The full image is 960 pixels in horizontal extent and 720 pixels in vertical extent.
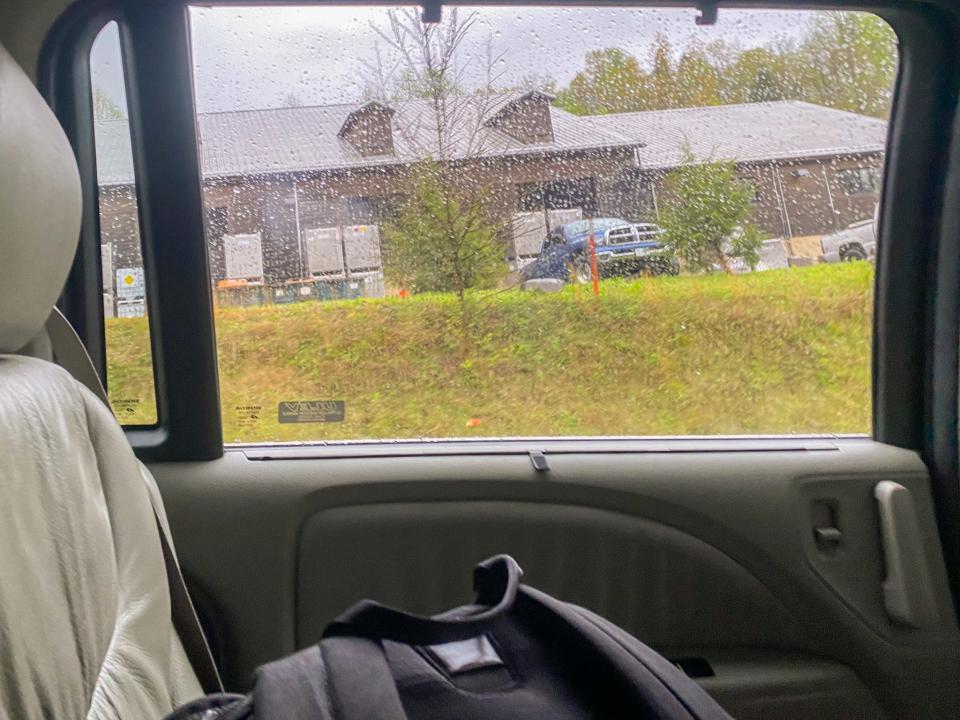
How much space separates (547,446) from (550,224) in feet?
1.63

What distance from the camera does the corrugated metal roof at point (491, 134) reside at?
1.78 m

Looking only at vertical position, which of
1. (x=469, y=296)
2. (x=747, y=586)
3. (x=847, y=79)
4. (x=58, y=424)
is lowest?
(x=747, y=586)

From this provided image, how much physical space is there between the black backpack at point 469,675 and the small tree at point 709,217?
1.12m

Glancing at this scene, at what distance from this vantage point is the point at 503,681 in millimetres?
860

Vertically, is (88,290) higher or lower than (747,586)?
higher

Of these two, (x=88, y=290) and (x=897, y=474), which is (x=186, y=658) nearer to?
(x=88, y=290)

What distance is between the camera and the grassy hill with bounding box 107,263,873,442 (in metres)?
1.84

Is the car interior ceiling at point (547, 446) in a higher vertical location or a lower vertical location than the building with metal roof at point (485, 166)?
lower

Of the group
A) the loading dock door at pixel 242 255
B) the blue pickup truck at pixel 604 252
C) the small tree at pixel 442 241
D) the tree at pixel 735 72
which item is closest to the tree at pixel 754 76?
the tree at pixel 735 72

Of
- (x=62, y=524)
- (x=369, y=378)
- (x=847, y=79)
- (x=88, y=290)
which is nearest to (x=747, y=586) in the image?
(x=369, y=378)

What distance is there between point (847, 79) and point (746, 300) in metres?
0.53

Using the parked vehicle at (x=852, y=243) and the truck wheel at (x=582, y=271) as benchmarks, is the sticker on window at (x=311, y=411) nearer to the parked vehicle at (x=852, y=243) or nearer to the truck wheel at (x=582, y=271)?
the truck wheel at (x=582, y=271)

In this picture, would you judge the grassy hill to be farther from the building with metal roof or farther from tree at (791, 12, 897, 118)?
tree at (791, 12, 897, 118)

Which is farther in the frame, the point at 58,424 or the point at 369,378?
the point at 369,378
